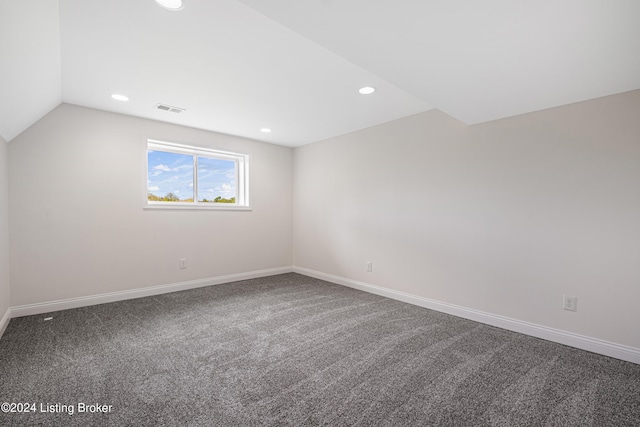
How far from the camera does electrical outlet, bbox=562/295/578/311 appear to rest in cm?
249

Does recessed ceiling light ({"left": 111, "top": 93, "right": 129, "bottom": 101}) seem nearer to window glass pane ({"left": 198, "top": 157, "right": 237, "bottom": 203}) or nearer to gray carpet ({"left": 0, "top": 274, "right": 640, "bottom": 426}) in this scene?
window glass pane ({"left": 198, "top": 157, "right": 237, "bottom": 203})

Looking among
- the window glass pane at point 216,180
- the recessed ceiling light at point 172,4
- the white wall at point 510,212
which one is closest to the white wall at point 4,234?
the window glass pane at point 216,180

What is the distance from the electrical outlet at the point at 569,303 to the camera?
8.17 feet

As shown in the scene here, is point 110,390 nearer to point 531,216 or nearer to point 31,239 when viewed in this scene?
point 31,239

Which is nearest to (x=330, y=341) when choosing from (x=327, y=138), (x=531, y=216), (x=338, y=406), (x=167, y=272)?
(x=338, y=406)

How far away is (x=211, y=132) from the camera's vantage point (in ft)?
14.3

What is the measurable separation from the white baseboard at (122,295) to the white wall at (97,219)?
6 centimetres

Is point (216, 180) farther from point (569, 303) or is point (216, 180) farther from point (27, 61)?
point (569, 303)

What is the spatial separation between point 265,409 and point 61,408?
1.15m

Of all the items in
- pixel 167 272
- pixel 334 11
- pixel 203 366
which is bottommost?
pixel 203 366

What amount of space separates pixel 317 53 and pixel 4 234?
11.0 feet

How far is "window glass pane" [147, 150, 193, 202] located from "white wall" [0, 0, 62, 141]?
4.25 ft

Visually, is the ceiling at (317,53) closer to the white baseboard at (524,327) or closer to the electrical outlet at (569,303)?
the electrical outlet at (569,303)

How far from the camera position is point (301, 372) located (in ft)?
6.61
